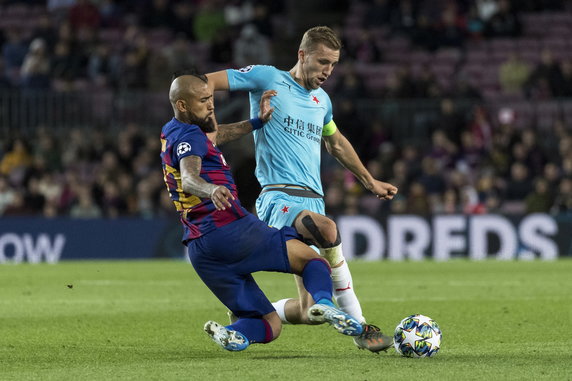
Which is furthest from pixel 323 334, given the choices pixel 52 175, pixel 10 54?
pixel 10 54

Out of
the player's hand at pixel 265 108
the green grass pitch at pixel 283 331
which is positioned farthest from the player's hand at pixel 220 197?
the player's hand at pixel 265 108

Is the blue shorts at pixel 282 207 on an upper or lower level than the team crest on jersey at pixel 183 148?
lower

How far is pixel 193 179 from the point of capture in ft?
21.9

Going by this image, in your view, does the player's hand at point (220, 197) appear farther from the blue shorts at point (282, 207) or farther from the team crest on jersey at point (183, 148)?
the blue shorts at point (282, 207)

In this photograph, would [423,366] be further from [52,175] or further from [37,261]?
[52,175]

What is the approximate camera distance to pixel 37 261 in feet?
65.8

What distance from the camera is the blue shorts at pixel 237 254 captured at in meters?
7.02

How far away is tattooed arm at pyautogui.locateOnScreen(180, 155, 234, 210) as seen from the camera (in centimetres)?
639

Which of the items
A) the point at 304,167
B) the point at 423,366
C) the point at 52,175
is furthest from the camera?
the point at 52,175

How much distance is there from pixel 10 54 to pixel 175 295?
1277 centimetres

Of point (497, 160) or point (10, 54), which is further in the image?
point (10, 54)

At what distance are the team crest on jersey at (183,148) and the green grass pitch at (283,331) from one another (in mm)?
1180

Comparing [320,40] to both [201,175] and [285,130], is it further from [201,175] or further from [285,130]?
[201,175]

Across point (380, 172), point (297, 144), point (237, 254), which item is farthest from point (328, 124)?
point (380, 172)
